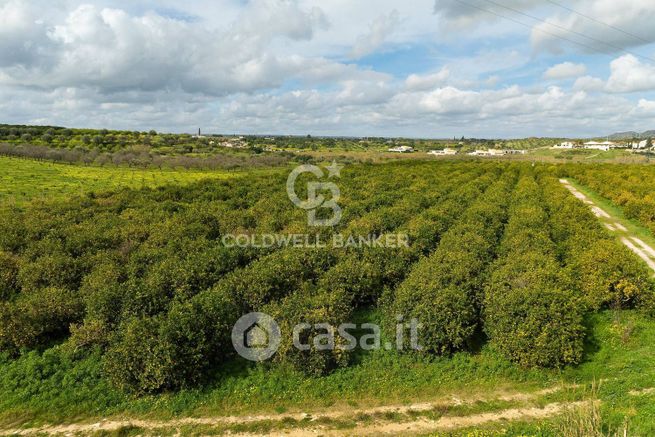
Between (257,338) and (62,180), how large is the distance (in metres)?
60.9

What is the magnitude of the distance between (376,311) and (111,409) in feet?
34.2

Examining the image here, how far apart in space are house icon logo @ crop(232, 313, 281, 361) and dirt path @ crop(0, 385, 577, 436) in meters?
2.33

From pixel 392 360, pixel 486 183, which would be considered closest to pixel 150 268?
pixel 392 360

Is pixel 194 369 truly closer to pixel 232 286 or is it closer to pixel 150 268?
pixel 232 286

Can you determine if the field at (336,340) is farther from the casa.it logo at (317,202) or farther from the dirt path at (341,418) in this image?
the casa.it logo at (317,202)

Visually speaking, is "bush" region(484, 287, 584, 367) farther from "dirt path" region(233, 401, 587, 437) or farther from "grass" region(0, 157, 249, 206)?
"grass" region(0, 157, 249, 206)

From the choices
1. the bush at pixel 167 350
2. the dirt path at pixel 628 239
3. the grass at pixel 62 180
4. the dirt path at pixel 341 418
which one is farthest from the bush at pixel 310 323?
the grass at pixel 62 180

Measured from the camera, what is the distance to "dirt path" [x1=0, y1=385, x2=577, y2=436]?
11258mm

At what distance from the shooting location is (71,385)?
13.2 metres

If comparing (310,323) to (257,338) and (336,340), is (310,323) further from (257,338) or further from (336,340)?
(257,338)

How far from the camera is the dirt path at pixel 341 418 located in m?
11.3

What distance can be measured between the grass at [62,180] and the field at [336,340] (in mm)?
30620

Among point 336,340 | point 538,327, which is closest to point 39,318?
point 336,340

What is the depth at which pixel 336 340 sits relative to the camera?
13.9 metres
